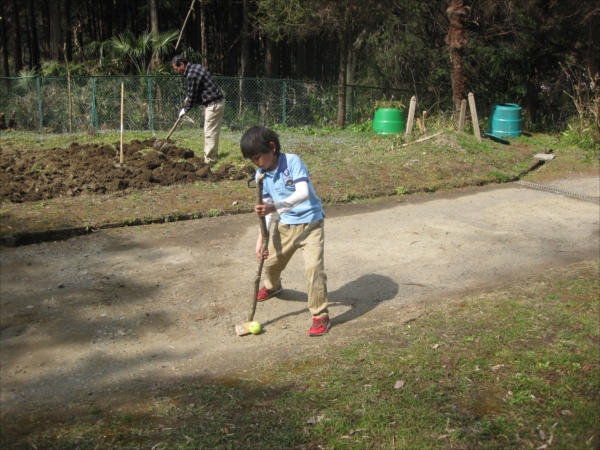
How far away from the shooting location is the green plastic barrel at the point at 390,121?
15594 mm

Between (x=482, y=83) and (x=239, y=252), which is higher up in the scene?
(x=482, y=83)

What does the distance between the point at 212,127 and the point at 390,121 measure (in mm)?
5293

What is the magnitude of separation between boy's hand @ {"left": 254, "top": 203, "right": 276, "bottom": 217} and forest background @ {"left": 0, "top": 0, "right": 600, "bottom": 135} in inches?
450

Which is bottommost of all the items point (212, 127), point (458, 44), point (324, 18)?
point (212, 127)

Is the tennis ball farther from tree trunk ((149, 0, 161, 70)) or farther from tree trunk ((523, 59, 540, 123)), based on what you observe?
tree trunk ((523, 59, 540, 123))

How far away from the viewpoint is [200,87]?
11836 mm

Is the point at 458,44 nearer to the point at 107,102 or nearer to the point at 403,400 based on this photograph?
the point at 107,102

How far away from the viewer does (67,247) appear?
7477 millimetres

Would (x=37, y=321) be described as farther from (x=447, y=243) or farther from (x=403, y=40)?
(x=403, y=40)

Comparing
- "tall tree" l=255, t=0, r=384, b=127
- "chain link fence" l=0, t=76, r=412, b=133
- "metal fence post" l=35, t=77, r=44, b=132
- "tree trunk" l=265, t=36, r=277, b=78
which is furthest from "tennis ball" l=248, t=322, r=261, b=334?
"tree trunk" l=265, t=36, r=277, b=78

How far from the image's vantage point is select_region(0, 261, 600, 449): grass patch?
3852mm

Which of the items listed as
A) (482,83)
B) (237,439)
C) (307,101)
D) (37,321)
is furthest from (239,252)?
(482,83)

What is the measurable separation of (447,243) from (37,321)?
4656 millimetres

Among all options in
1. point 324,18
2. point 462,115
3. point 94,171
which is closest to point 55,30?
point 324,18
